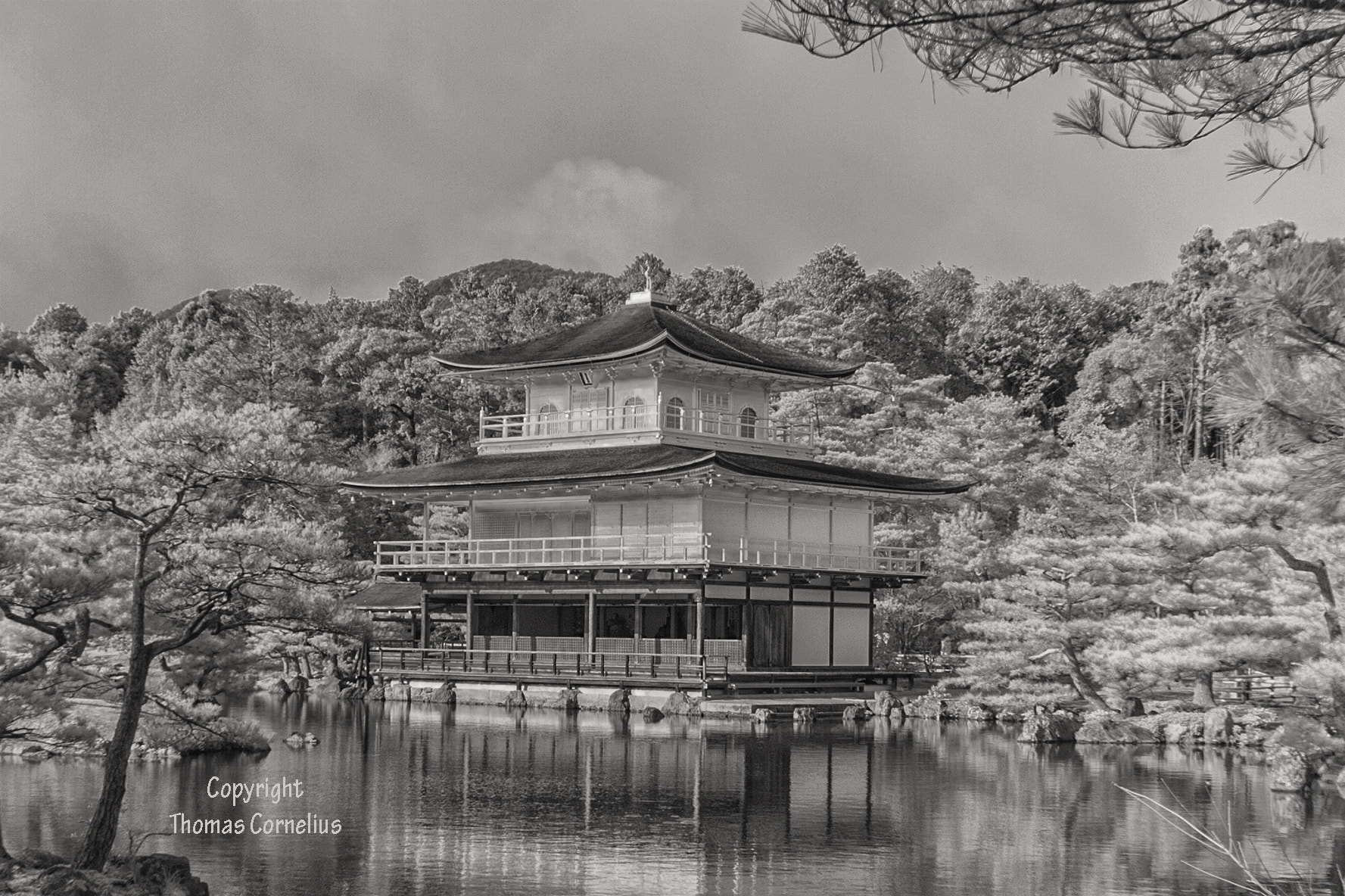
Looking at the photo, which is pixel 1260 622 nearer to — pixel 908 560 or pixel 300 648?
pixel 908 560

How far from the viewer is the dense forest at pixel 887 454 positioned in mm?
13359

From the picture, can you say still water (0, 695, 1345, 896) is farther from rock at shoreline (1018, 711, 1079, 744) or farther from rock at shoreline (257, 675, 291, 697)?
rock at shoreline (257, 675, 291, 697)

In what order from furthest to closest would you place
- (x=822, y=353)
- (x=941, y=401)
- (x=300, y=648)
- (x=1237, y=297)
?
(x=822, y=353) → (x=941, y=401) → (x=300, y=648) → (x=1237, y=297)

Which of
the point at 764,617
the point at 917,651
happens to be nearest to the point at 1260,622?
the point at 764,617

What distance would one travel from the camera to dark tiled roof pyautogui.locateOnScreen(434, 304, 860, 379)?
3781 cm

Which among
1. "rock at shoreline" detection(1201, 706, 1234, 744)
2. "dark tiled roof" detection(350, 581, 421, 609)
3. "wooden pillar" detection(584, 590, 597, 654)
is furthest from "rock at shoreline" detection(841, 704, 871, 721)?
"dark tiled roof" detection(350, 581, 421, 609)

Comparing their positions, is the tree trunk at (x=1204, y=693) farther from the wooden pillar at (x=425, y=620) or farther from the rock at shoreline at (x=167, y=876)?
the rock at shoreline at (x=167, y=876)

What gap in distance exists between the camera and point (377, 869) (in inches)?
584

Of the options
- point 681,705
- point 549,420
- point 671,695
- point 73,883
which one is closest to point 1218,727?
point 681,705

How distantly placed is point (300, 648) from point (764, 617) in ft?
43.4

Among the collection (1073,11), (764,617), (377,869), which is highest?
(1073,11)

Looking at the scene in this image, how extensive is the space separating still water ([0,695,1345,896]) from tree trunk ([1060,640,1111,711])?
2422mm

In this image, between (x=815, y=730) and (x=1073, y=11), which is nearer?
(x=1073, y=11)

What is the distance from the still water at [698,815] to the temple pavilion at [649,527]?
725cm
